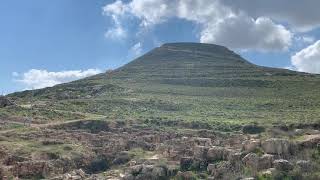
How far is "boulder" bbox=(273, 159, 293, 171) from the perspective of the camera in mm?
51750

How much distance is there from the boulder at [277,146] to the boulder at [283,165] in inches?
104

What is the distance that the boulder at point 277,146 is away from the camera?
55.4 metres

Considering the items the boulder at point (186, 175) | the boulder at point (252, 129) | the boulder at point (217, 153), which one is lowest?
the boulder at point (186, 175)

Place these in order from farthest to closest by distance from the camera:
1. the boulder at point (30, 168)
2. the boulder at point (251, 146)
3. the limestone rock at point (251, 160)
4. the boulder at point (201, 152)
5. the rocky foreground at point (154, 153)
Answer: the boulder at point (201, 152)
the boulder at point (30, 168)
the boulder at point (251, 146)
the rocky foreground at point (154, 153)
the limestone rock at point (251, 160)

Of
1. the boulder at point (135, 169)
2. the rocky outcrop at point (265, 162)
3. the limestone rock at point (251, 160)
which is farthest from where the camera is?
the boulder at point (135, 169)

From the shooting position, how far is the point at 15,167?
61281 millimetres

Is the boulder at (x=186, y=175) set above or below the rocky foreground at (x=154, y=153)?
below

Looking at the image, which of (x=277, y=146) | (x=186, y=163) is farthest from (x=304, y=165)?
(x=186, y=163)

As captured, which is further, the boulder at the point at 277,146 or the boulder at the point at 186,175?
the boulder at the point at 186,175

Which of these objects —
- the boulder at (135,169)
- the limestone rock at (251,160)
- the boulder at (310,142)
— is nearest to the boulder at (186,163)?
the boulder at (135,169)

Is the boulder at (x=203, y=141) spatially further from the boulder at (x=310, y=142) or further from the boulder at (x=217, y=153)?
the boulder at (x=310, y=142)

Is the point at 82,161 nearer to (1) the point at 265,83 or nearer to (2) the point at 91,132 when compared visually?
(2) the point at 91,132

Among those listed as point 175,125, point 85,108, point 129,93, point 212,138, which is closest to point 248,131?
point 212,138

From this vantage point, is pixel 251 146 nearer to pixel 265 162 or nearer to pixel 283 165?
pixel 265 162
